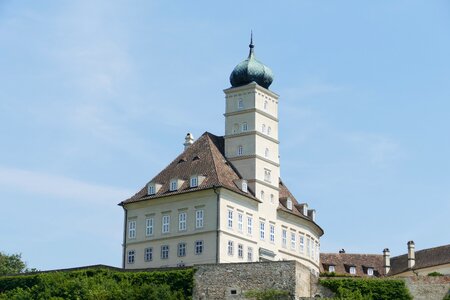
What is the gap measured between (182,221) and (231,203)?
3.33 metres

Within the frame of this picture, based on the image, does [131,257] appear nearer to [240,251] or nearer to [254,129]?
[240,251]

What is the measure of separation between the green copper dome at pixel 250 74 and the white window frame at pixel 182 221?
10609mm

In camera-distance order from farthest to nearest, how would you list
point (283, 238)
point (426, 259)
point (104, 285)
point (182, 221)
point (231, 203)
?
point (426, 259), point (283, 238), point (182, 221), point (231, 203), point (104, 285)

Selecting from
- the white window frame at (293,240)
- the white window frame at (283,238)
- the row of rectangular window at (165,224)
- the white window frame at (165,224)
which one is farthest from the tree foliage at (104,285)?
the white window frame at (293,240)

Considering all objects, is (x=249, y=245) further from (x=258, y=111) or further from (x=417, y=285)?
(x=417, y=285)

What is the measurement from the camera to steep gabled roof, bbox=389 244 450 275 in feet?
299

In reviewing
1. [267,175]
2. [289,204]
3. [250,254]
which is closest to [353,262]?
[289,204]

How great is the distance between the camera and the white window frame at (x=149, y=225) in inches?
3081

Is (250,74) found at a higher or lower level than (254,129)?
higher

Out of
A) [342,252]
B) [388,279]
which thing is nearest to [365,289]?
[388,279]

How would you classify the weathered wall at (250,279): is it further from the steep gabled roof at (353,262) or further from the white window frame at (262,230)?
the steep gabled roof at (353,262)

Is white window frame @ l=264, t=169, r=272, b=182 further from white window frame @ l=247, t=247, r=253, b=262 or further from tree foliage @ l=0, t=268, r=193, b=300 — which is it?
tree foliage @ l=0, t=268, r=193, b=300

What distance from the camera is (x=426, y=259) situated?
9288cm

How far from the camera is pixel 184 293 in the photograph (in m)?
65.4
